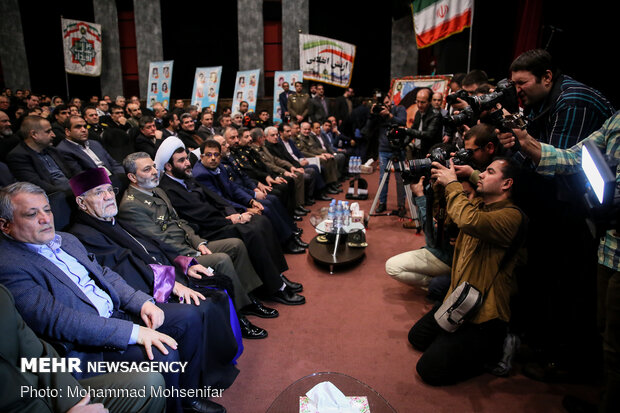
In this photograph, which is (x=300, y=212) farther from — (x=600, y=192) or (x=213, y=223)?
(x=600, y=192)

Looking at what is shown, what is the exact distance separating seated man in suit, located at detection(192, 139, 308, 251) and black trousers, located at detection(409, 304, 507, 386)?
6.20 feet

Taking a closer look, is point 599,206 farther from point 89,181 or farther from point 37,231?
point 89,181

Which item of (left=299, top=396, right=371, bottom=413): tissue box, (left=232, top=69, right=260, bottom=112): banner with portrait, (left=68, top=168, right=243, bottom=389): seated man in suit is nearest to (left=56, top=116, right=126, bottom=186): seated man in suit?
(left=68, top=168, right=243, bottom=389): seated man in suit

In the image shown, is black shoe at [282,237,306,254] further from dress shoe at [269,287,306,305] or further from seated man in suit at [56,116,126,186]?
seated man in suit at [56,116,126,186]

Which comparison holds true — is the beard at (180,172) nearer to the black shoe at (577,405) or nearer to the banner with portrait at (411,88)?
the black shoe at (577,405)

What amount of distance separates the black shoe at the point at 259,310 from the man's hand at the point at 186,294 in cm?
72

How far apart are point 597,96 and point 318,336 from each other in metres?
2.01

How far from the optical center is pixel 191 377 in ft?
5.83

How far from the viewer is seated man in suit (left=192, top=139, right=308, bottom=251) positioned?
341 centimetres

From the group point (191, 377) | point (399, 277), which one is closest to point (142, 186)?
point (191, 377)

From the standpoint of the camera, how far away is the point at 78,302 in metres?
1.57

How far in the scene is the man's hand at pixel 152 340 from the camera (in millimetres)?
1600

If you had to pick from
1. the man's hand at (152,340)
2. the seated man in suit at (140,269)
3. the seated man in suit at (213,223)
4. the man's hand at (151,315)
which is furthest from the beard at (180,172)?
the man's hand at (152,340)

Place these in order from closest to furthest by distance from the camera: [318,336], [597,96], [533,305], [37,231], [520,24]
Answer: [37,231]
[597,96]
[533,305]
[318,336]
[520,24]
